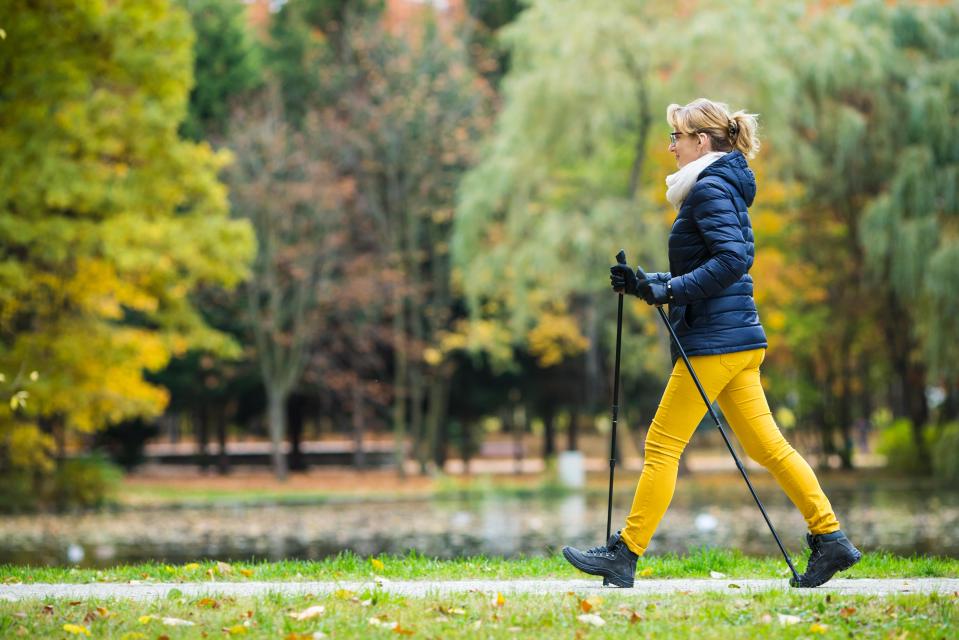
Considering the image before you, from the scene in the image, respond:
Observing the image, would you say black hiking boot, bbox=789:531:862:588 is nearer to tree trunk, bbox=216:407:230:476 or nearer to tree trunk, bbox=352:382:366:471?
tree trunk, bbox=352:382:366:471

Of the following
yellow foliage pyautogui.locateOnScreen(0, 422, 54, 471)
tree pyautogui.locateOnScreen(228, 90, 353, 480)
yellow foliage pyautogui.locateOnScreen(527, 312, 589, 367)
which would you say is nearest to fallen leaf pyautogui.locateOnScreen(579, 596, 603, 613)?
yellow foliage pyautogui.locateOnScreen(0, 422, 54, 471)

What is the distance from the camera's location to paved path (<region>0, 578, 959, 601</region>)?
5.93 meters

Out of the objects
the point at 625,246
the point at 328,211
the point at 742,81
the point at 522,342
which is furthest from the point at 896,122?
the point at 328,211

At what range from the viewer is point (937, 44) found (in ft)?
90.1

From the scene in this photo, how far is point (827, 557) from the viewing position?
232 inches

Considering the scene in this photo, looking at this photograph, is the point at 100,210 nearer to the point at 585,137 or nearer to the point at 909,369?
the point at 585,137

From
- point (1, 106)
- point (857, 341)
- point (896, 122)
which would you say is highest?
point (896, 122)

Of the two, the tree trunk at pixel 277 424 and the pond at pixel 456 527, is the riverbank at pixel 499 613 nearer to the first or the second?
the pond at pixel 456 527

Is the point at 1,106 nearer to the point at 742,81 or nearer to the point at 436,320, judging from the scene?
the point at 742,81

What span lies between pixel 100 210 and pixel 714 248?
1747 centimetres

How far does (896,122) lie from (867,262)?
3.04 m

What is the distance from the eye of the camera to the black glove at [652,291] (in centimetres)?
577

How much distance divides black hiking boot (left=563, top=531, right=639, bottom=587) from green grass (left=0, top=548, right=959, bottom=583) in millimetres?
787

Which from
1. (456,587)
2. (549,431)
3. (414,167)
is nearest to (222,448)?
(549,431)
